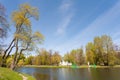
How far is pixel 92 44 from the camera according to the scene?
10906cm

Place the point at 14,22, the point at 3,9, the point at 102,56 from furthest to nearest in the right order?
the point at 102,56 → the point at 14,22 → the point at 3,9

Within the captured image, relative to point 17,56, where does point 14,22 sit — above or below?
above

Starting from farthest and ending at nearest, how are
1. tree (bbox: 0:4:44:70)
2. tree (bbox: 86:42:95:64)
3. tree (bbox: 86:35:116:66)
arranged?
tree (bbox: 86:42:95:64) → tree (bbox: 86:35:116:66) → tree (bbox: 0:4:44:70)

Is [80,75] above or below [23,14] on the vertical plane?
below

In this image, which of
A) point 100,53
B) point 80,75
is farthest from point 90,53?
point 80,75

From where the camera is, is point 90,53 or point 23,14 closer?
point 23,14

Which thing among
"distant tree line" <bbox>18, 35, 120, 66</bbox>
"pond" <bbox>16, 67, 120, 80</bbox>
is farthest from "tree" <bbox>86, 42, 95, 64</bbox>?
"pond" <bbox>16, 67, 120, 80</bbox>

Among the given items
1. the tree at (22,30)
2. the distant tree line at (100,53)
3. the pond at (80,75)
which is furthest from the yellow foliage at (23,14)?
the distant tree line at (100,53)

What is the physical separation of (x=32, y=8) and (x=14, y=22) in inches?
161

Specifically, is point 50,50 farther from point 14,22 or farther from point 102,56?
point 14,22

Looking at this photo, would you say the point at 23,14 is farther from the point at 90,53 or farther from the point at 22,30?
the point at 90,53

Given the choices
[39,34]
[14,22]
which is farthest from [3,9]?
[39,34]

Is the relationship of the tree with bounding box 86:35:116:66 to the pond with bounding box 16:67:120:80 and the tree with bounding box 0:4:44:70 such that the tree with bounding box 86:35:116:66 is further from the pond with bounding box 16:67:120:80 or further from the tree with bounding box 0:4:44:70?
the tree with bounding box 0:4:44:70

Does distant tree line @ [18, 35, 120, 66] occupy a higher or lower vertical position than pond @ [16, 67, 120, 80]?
higher
